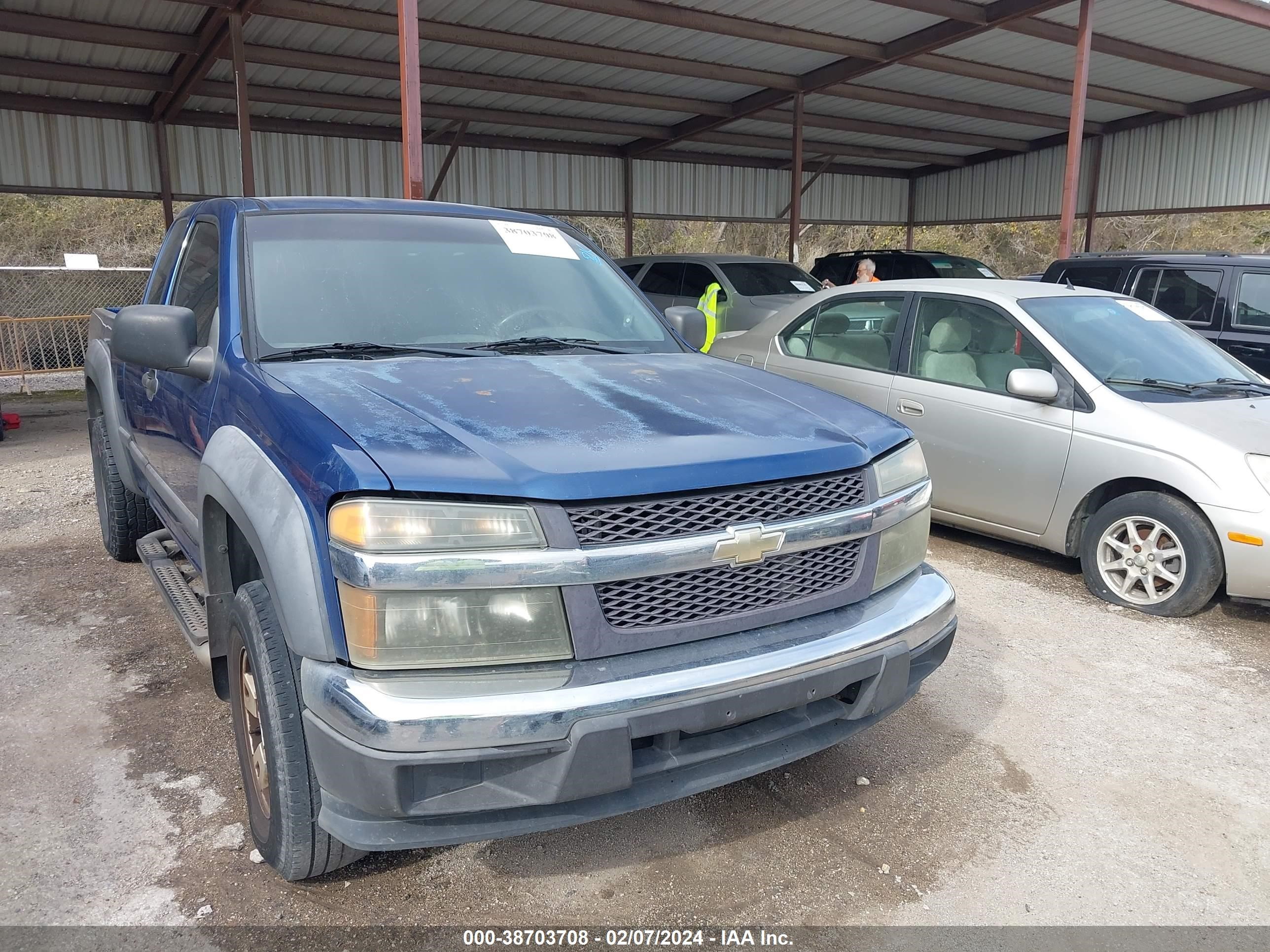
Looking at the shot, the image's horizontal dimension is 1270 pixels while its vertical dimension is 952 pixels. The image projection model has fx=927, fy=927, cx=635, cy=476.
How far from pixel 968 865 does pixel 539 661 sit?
1440 mm

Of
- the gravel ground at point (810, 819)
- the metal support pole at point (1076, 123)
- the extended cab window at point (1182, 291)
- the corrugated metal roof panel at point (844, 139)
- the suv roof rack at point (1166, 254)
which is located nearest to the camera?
the gravel ground at point (810, 819)

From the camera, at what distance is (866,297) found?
591 cm

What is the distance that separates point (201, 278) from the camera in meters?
3.42

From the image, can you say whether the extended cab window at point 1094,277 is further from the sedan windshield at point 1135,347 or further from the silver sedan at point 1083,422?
the silver sedan at point 1083,422

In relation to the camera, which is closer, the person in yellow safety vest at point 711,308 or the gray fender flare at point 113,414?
the gray fender flare at point 113,414

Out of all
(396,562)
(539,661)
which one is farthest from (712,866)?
(396,562)

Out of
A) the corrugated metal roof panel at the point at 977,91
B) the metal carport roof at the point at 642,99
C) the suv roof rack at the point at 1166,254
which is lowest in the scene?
the suv roof rack at the point at 1166,254

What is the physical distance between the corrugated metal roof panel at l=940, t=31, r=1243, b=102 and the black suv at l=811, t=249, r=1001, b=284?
9.10 feet

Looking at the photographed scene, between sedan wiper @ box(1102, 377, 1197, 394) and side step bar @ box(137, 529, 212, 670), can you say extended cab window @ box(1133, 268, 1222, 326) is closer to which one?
sedan wiper @ box(1102, 377, 1197, 394)

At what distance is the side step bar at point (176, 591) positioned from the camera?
3127 mm

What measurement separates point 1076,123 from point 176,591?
10.9m

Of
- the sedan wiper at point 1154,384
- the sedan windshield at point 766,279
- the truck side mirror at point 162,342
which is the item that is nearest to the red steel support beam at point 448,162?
the sedan windshield at point 766,279

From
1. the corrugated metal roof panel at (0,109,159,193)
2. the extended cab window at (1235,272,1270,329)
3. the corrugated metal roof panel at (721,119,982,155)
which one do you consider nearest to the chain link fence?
the corrugated metal roof panel at (0,109,159,193)

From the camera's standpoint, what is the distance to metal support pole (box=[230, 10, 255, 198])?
9.46 m
